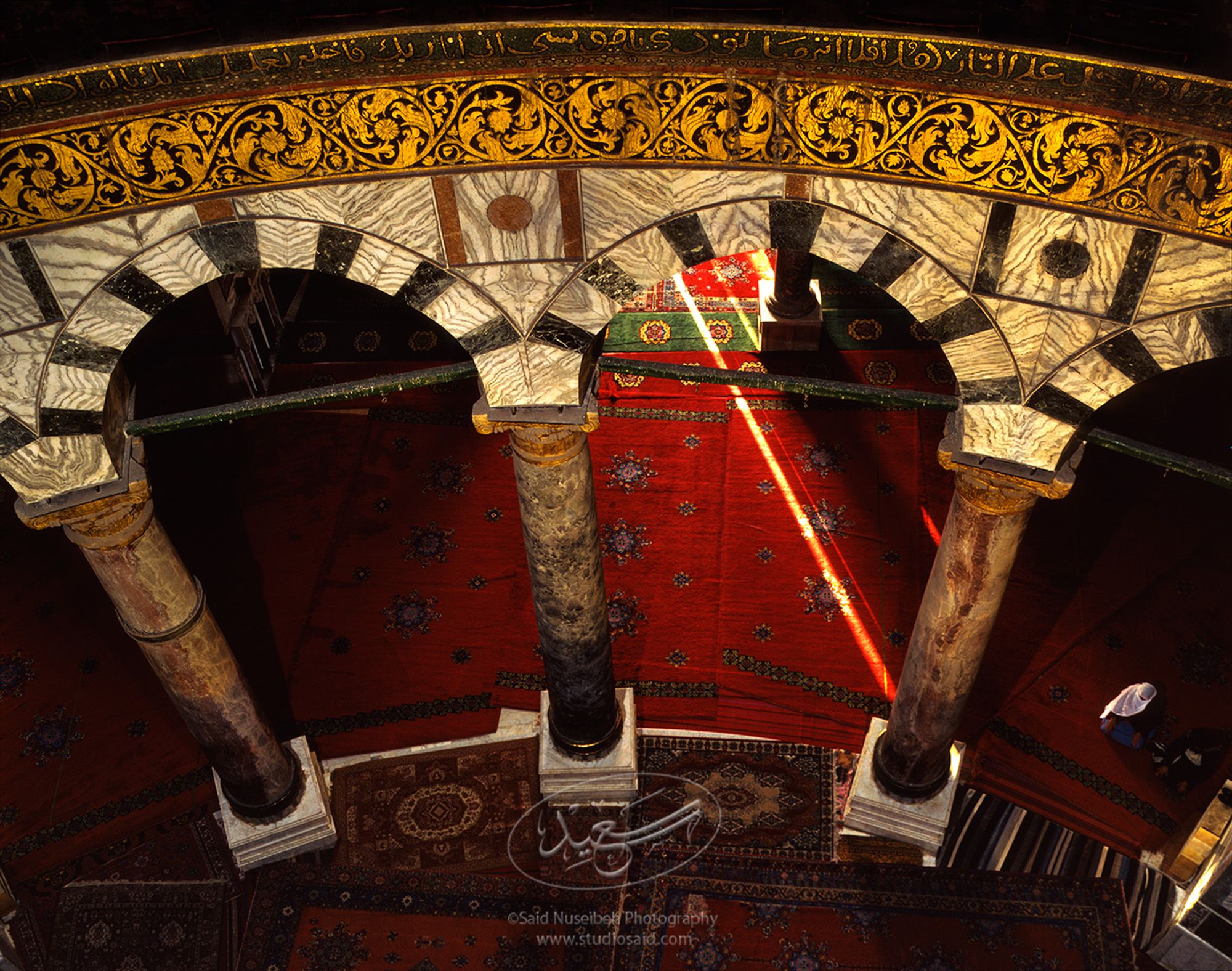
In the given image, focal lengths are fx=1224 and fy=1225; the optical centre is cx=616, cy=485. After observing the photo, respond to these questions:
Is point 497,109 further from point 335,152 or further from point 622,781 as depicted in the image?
point 622,781

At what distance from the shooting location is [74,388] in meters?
4.57

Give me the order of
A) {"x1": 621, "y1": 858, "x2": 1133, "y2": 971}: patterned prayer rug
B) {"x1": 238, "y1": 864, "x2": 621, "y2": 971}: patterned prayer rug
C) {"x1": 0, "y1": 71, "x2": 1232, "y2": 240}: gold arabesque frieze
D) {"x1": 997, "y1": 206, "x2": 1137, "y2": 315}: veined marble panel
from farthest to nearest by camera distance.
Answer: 1. {"x1": 238, "y1": 864, "x2": 621, "y2": 971}: patterned prayer rug
2. {"x1": 621, "y1": 858, "x2": 1133, "y2": 971}: patterned prayer rug
3. {"x1": 997, "y1": 206, "x2": 1137, "y2": 315}: veined marble panel
4. {"x1": 0, "y1": 71, "x2": 1232, "y2": 240}: gold arabesque frieze

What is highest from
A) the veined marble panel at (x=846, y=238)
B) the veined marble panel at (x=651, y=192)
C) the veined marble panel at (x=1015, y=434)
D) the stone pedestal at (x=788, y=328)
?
the veined marble panel at (x=651, y=192)

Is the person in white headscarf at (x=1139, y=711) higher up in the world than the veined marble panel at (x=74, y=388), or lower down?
lower down

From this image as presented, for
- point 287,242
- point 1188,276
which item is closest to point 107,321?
point 287,242

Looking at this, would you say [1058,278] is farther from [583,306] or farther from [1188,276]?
[583,306]

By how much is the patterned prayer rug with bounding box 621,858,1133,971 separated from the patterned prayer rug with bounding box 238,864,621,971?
0.33 m

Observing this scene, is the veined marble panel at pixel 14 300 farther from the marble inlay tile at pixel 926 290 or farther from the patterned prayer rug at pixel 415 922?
the patterned prayer rug at pixel 415 922

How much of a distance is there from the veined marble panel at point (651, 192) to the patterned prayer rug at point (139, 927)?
426 centimetres

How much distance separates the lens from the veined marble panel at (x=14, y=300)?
14.1 ft

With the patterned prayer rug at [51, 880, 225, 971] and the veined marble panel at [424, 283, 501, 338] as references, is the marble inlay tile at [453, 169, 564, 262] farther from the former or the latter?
the patterned prayer rug at [51, 880, 225, 971]

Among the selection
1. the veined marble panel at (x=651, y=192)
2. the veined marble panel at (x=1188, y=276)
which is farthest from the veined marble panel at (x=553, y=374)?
the veined marble panel at (x=1188, y=276)

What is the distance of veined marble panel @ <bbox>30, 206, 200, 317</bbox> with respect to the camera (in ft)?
14.0

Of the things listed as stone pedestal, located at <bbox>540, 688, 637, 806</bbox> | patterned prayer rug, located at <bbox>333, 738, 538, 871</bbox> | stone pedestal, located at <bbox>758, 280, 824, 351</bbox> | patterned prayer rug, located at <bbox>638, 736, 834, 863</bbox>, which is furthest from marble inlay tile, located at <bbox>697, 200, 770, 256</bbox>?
stone pedestal, located at <bbox>758, 280, 824, 351</bbox>
